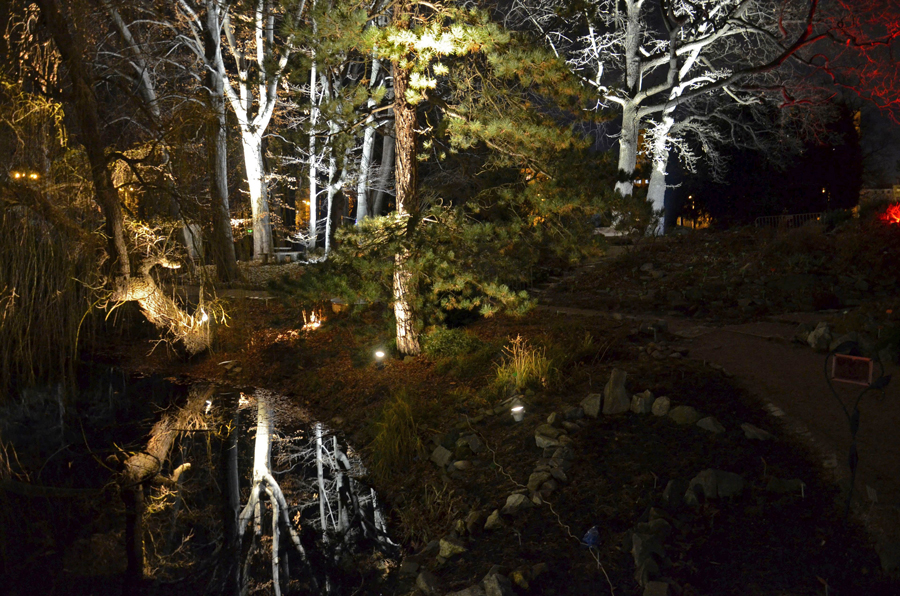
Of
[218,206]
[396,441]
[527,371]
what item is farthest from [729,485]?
[218,206]

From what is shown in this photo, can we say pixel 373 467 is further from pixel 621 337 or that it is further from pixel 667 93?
pixel 667 93

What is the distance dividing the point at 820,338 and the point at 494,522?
14.2ft

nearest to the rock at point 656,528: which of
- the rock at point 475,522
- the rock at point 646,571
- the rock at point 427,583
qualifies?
the rock at point 646,571

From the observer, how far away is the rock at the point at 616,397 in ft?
18.1

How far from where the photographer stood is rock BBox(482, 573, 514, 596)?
3.44 metres

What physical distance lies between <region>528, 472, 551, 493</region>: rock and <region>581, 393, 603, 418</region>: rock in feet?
3.35

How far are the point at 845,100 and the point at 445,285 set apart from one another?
22.4m

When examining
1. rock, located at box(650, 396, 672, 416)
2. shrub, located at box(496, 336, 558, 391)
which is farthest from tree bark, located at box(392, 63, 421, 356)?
rock, located at box(650, 396, 672, 416)

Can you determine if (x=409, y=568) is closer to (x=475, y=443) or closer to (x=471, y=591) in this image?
(x=471, y=591)

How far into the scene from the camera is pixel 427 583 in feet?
12.8

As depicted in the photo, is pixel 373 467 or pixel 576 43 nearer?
pixel 373 467

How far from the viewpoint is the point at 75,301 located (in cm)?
833

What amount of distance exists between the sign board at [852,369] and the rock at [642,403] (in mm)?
1681

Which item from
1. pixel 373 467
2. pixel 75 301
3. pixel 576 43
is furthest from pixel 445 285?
pixel 576 43
